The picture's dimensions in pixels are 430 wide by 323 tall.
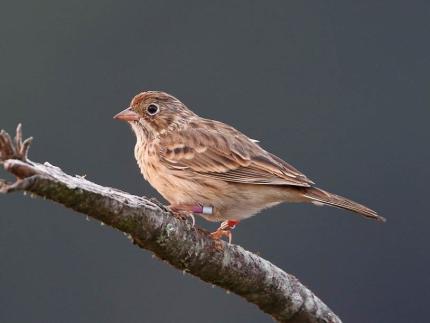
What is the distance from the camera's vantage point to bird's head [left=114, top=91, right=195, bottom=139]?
8.80 m

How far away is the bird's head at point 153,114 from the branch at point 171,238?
6.06 ft

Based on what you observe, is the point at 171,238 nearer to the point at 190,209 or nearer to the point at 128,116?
the point at 190,209

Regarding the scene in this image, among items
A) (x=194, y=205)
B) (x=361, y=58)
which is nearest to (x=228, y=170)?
(x=194, y=205)

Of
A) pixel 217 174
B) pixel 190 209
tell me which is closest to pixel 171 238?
pixel 190 209

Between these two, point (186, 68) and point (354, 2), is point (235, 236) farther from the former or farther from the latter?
point (354, 2)

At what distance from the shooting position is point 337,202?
25.3 feet

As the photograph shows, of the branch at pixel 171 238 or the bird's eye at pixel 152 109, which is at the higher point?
the bird's eye at pixel 152 109

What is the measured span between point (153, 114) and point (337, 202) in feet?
5.99

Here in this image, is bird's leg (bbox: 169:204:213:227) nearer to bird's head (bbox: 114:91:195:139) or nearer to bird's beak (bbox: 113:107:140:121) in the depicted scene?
bird's head (bbox: 114:91:195:139)

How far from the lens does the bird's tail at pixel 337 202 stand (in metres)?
7.53

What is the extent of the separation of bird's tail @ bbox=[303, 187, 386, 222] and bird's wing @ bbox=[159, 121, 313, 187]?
8 centimetres

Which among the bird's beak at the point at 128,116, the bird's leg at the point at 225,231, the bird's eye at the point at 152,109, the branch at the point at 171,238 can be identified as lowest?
the branch at the point at 171,238

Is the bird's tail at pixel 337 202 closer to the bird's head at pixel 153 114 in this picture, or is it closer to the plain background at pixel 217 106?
the bird's head at pixel 153 114

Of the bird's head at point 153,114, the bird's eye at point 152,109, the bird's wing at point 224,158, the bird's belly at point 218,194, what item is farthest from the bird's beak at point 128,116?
the bird's belly at point 218,194
